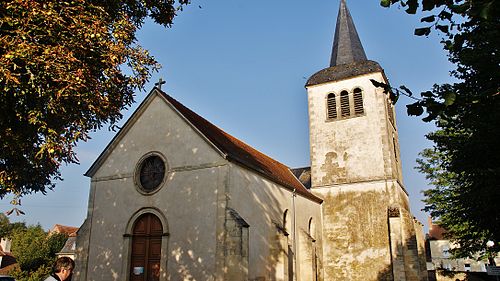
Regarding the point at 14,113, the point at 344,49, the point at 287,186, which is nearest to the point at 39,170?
the point at 14,113

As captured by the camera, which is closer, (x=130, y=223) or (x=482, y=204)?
(x=482, y=204)

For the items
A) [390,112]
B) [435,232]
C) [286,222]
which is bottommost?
[286,222]

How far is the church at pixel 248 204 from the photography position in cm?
1389

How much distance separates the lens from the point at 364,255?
19750 millimetres

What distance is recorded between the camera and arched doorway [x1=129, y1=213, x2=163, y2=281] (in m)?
14.4

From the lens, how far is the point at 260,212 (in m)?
15.6

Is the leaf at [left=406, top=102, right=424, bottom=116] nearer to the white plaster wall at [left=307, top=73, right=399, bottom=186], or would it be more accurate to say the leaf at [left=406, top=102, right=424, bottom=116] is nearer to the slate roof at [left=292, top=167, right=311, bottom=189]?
the white plaster wall at [left=307, top=73, right=399, bottom=186]

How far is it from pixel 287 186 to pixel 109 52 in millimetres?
11784

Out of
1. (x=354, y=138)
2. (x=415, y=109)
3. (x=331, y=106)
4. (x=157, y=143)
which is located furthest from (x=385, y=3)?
(x=331, y=106)

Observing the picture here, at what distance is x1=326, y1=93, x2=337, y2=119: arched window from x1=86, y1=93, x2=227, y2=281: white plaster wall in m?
10.9

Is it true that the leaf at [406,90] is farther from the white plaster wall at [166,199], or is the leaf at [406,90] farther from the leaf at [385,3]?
the white plaster wall at [166,199]

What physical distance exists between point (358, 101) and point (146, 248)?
14582mm

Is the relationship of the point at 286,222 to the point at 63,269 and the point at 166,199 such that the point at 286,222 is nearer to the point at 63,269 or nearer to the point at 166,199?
the point at 166,199

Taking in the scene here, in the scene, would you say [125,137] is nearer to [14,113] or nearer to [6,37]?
[14,113]
